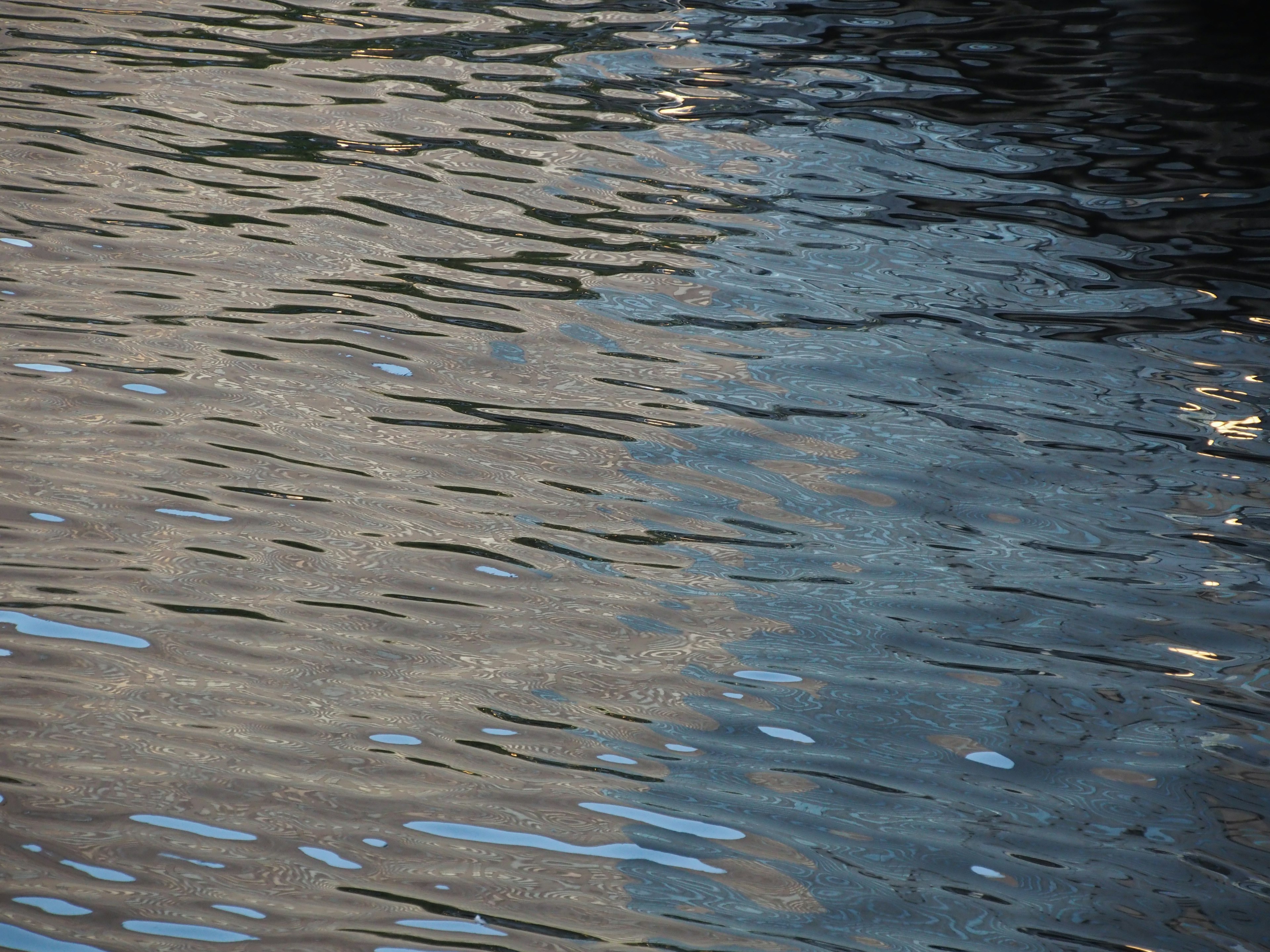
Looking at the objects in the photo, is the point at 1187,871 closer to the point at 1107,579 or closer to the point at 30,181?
the point at 1107,579

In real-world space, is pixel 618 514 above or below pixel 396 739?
above

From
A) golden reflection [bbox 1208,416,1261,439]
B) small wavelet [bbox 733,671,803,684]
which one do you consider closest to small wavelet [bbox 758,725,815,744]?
small wavelet [bbox 733,671,803,684]

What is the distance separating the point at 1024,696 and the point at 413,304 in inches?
95.2

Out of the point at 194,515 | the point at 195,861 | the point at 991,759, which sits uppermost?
the point at 194,515

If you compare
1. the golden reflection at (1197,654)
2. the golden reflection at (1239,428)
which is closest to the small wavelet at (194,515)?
the golden reflection at (1197,654)

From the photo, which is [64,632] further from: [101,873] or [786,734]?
[786,734]

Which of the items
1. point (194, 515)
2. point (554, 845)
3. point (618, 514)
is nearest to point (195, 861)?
point (554, 845)

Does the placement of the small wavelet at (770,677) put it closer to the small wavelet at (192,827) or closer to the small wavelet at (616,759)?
the small wavelet at (616,759)

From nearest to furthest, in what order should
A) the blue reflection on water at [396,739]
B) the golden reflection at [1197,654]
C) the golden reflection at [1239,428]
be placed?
1. the blue reflection on water at [396,739]
2. the golden reflection at [1197,654]
3. the golden reflection at [1239,428]

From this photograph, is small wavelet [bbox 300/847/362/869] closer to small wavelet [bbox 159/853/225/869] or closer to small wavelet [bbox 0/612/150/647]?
small wavelet [bbox 159/853/225/869]

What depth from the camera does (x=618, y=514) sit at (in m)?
3.31

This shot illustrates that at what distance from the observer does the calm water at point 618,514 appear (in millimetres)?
2254

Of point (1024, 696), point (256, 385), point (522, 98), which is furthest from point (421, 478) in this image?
point (522, 98)

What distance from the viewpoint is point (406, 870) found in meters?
2.19
